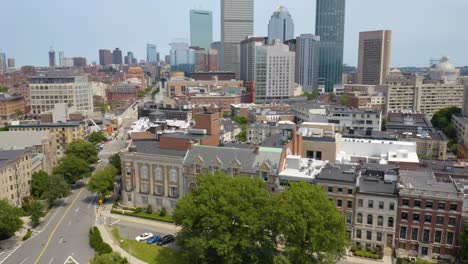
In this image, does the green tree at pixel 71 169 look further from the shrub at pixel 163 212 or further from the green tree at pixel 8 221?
the shrub at pixel 163 212

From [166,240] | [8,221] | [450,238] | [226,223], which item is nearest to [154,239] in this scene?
[166,240]

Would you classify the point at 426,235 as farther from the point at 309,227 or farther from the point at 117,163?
the point at 117,163

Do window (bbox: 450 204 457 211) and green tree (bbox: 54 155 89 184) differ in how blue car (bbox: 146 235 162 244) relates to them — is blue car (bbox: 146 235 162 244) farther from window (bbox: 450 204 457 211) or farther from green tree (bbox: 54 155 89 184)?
window (bbox: 450 204 457 211)

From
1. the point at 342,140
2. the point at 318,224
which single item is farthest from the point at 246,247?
the point at 342,140

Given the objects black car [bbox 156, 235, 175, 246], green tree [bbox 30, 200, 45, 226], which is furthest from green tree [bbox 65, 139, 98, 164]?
black car [bbox 156, 235, 175, 246]

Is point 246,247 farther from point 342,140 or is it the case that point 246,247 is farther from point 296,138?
point 342,140

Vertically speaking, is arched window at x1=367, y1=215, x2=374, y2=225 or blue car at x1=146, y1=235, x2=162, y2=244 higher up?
arched window at x1=367, y1=215, x2=374, y2=225

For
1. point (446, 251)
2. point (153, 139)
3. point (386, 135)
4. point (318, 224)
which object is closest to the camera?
point (318, 224)
